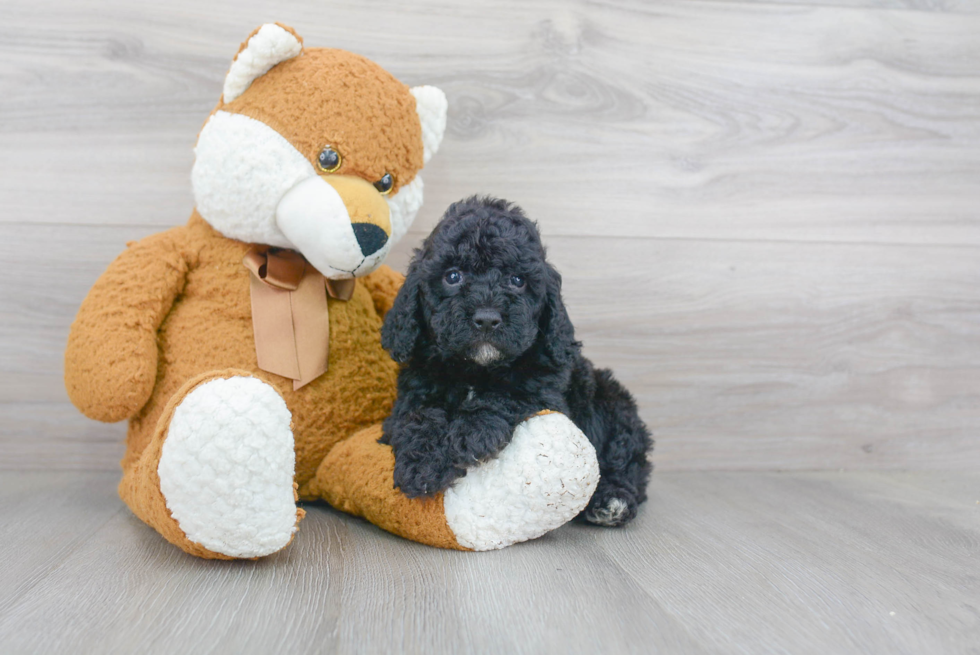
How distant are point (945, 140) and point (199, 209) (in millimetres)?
1444

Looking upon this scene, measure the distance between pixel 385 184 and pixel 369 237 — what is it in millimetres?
102

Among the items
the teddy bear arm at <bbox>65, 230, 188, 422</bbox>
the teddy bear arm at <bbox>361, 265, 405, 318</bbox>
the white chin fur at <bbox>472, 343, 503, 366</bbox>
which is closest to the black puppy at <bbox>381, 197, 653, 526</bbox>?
the white chin fur at <bbox>472, 343, 503, 366</bbox>

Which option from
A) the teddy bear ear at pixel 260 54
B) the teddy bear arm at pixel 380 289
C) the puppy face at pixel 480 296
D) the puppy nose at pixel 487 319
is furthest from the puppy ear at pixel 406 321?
→ the teddy bear ear at pixel 260 54

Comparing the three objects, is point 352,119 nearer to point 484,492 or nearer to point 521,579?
point 484,492

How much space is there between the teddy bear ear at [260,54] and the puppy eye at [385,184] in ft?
0.68

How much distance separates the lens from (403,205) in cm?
105

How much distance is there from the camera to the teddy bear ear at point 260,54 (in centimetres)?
94

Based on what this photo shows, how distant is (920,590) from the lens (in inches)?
33.6

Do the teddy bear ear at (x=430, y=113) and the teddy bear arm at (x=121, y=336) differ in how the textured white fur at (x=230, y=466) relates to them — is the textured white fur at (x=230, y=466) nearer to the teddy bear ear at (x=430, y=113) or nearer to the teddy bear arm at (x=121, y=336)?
the teddy bear arm at (x=121, y=336)

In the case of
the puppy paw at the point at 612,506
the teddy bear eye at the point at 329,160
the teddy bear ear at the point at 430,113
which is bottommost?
the puppy paw at the point at 612,506

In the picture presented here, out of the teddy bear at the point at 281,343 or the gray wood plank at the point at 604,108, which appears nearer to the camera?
the teddy bear at the point at 281,343

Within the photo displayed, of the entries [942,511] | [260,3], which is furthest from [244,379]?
[942,511]

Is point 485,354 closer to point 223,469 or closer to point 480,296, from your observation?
point 480,296

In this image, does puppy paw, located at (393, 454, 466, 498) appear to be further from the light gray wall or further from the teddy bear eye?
the light gray wall
